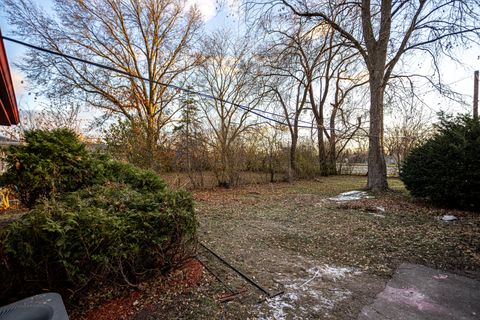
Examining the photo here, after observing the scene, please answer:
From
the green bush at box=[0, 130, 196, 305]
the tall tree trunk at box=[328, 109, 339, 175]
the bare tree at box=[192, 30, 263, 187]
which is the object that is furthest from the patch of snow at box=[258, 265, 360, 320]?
the tall tree trunk at box=[328, 109, 339, 175]

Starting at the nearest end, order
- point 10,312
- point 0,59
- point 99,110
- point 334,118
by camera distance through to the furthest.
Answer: point 10,312 < point 0,59 < point 99,110 < point 334,118

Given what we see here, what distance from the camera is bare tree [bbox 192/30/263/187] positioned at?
1169 centimetres

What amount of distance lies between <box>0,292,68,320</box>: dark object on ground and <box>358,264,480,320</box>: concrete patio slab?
2.20 meters

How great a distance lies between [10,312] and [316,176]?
14625 millimetres

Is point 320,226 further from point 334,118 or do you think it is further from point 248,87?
point 334,118

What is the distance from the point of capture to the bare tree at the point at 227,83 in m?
11.7

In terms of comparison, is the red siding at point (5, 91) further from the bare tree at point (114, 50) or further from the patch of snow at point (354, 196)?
the patch of snow at point (354, 196)

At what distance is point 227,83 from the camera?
1359 cm

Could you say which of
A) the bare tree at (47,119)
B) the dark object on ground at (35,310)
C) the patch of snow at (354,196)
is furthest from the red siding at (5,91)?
the patch of snow at (354,196)

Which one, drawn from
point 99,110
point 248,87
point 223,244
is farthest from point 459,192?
point 99,110

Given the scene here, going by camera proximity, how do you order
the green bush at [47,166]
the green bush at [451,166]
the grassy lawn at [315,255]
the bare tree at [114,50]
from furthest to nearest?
the bare tree at [114,50], the green bush at [451,166], the green bush at [47,166], the grassy lawn at [315,255]

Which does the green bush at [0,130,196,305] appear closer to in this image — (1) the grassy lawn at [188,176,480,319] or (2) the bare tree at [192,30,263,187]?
(1) the grassy lawn at [188,176,480,319]

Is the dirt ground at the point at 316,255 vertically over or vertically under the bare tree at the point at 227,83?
under

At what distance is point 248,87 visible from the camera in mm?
13172
